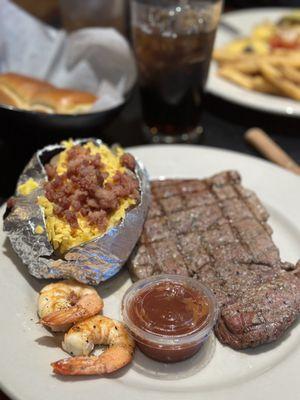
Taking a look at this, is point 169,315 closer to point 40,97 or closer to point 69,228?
point 69,228

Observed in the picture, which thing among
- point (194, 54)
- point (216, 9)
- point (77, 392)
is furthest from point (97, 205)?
point (216, 9)

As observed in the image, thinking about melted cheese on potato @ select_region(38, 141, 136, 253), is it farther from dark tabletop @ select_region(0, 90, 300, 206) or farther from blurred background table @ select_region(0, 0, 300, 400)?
blurred background table @ select_region(0, 0, 300, 400)

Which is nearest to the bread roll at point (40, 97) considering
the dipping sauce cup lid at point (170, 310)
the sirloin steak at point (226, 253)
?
the sirloin steak at point (226, 253)

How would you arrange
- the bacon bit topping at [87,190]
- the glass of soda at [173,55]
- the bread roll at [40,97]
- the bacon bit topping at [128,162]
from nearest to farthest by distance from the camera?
the bacon bit topping at [87,190]
the bacon bit topping at [128,162]
the glass of soda at [173,55]
the bread roll at [40,97]

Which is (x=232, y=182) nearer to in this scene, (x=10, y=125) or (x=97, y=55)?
(x=10, y=125)

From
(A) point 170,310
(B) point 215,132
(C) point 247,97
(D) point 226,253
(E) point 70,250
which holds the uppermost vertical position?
(E) point 70,250

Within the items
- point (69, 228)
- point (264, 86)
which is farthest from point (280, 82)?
point (69, 228)

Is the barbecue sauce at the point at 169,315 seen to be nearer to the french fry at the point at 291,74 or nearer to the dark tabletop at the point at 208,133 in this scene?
the dark tabletop at the point at 208,133
